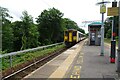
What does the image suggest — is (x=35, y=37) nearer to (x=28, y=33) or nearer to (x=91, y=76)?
(x=28, y=33)

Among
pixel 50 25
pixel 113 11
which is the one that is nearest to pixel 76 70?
pixel 113 11

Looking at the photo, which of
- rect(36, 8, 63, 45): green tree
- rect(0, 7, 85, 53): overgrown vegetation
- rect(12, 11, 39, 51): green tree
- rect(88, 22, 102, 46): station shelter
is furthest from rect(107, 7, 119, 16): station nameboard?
rect(36, 8, 63, 45): green tree

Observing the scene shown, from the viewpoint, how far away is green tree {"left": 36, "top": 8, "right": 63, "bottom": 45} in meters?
→ 62.5

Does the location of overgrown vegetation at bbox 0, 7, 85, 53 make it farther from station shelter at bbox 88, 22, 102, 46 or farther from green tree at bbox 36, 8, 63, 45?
station shelter at bbox 88, 22, 102, 46

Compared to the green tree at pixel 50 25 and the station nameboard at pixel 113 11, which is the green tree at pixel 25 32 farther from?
the station nameboard at pixel 113 11

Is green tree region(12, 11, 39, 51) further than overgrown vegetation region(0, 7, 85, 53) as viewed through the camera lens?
Yes

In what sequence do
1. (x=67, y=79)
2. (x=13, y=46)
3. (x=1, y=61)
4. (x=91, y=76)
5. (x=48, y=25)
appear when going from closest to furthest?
(x=67, y=79)
(x=91, y=76)
(x=1, y=61)
(x=13, y=46)
(x=48, y=25)

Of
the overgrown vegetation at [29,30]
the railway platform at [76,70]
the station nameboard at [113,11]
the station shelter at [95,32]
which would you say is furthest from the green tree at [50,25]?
the station nameboard at [113,11]

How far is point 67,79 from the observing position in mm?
9195

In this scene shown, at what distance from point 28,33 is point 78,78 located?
135 ft

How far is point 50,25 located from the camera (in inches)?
2450

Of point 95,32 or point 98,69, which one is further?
point 95,32

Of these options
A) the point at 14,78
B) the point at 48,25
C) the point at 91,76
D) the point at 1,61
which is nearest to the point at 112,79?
the point at 91,76

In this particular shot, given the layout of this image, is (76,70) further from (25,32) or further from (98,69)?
(25,32)
